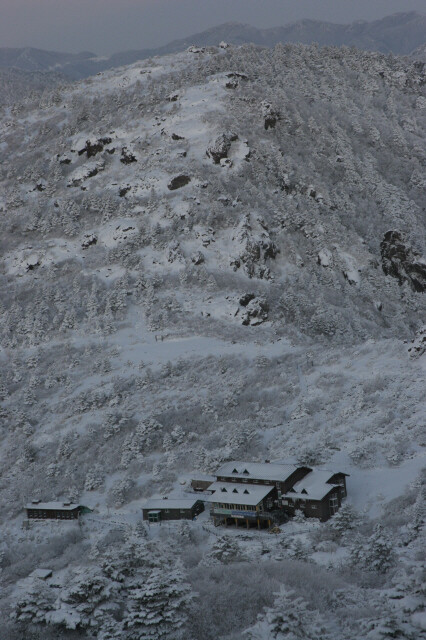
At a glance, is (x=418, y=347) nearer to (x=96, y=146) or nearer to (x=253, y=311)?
(x=253, y=311)

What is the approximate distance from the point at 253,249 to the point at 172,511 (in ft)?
172

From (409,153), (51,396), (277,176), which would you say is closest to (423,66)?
(409,153)

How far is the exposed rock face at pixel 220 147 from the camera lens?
347 feet

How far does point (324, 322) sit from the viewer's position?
246 feet

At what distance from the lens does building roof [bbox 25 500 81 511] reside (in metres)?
47.2

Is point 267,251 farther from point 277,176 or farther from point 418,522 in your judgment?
point 418,522

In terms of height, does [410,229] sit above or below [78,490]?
above

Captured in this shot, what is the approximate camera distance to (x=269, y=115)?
380ft

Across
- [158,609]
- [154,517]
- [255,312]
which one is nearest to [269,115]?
[255,312]

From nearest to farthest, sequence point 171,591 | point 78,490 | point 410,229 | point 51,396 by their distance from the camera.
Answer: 1. point 171,591
2. point 78,490
3. point 51,396
4. point 410,229

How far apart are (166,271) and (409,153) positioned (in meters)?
68.3

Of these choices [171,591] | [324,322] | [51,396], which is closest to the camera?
[171,591]

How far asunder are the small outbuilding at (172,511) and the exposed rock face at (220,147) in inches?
3077

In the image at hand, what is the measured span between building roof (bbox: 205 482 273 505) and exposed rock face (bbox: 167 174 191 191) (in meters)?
71.1
